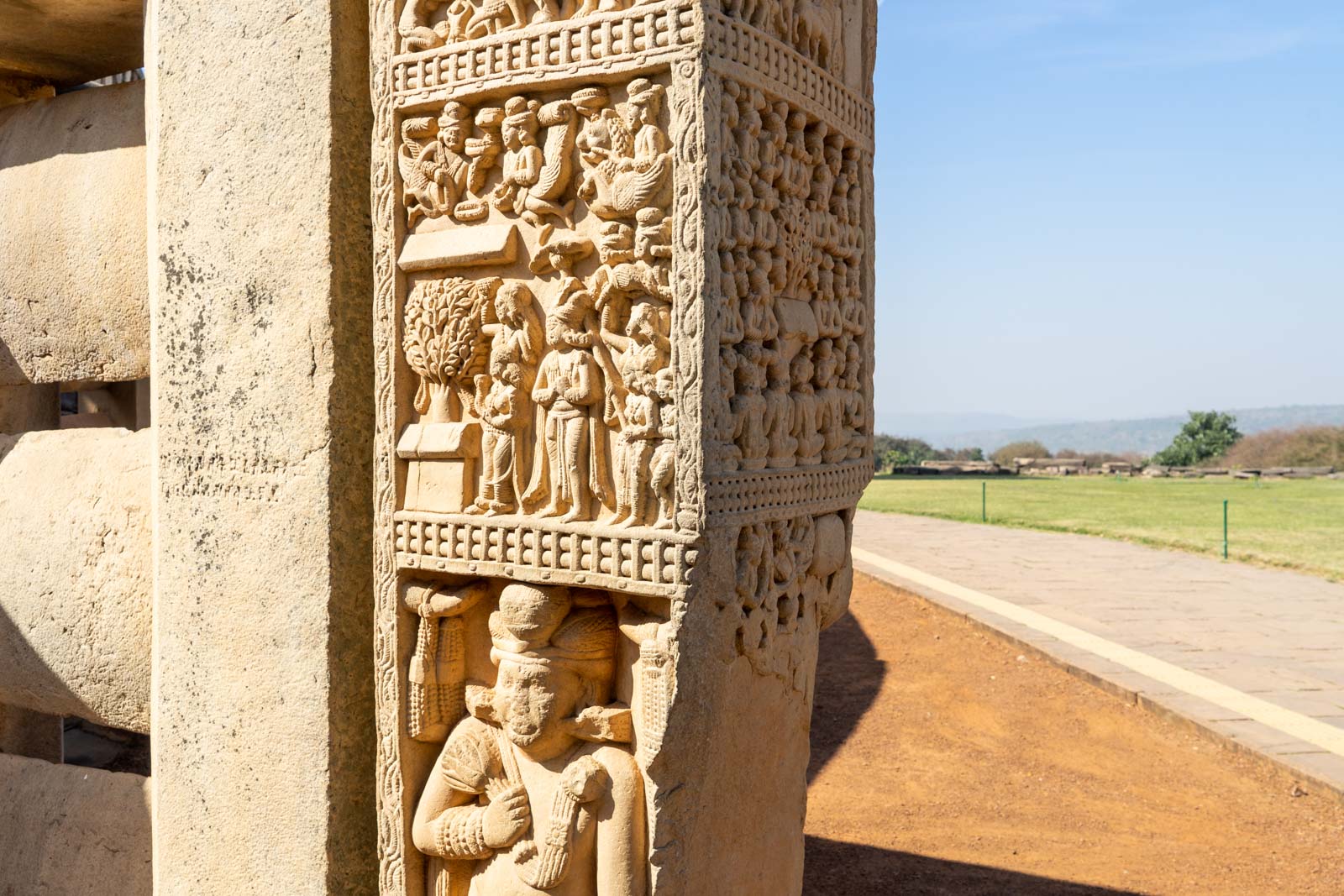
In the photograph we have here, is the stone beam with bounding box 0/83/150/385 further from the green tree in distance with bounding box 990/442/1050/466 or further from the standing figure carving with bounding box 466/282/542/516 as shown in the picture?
the green tree in distance with bounding box 990/442/1050/466

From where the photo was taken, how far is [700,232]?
223 centimetres

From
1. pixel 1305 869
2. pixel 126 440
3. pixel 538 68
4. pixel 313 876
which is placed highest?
pixel 538 68

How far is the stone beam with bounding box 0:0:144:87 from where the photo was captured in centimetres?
339

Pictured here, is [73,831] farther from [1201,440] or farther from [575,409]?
[1201,440]

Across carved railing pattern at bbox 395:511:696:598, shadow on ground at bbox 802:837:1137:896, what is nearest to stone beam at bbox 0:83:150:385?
carved railing pattern at bbox 395:511:696:598

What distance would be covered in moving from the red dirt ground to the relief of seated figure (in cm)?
253

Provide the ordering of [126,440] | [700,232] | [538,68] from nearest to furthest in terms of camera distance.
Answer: [700,232] < [538,68] < [126,440]

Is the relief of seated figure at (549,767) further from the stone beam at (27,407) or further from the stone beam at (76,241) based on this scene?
the stone beam at (27,407)

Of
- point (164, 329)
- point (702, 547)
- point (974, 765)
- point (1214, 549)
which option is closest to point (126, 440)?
point (164, 329)

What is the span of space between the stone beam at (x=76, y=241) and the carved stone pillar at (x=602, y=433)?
45.7 inches

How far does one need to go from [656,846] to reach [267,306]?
5.45 feet

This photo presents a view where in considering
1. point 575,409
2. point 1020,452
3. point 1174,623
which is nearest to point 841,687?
point 1174,623

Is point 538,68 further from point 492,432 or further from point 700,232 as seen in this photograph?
point 492,432

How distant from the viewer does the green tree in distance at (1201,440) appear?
36.8 meters
